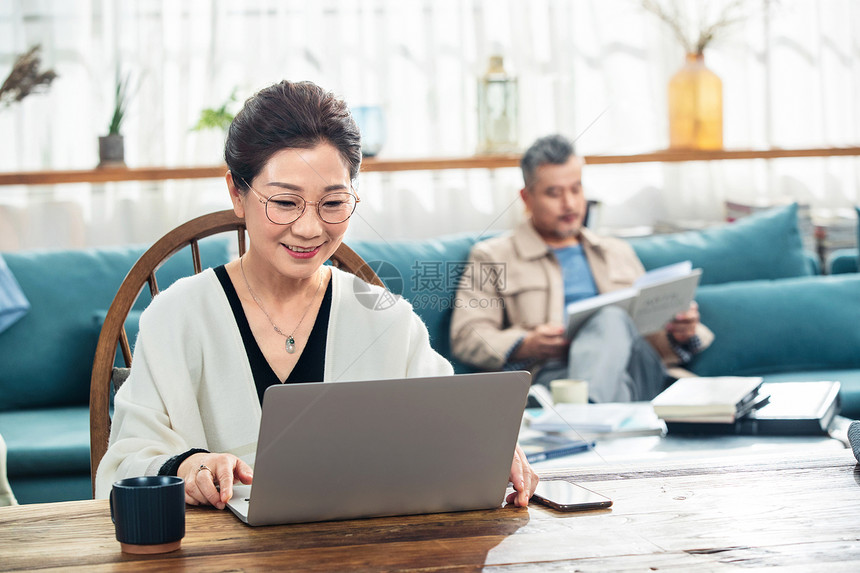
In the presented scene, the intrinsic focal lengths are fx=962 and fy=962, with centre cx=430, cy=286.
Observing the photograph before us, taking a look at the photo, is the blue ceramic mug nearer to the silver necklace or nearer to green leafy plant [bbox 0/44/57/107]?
the silver necklace

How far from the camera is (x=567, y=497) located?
3.07 ft

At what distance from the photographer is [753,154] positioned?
3395 millimetres

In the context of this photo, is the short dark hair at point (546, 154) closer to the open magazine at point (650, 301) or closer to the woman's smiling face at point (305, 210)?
the open magazine at point (650, 301)

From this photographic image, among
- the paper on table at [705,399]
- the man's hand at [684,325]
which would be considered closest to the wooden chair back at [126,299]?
the paper on table at [705,399]

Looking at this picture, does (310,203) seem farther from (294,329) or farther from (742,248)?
(742,248)

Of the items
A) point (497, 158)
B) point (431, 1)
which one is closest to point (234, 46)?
point (431, 1)

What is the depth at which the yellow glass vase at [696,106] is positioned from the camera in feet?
10.9

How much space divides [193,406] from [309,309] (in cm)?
20

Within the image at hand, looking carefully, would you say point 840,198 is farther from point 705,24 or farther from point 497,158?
point 497,158

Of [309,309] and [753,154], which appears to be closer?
[309,309]

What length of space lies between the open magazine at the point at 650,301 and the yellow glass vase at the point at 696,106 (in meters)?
1.05

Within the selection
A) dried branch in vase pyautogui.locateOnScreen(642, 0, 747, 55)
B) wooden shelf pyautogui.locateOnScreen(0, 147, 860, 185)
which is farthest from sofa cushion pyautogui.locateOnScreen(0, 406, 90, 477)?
dried branch in vase pyautogui.locateOnScreen(642, 0, 747, 55)

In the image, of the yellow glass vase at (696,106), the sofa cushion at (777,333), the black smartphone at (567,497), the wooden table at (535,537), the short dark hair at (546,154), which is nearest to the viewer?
the wooden table at (535,537)

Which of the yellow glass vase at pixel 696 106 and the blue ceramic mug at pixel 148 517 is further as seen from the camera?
the yellow glass vase at pixel 696 106
